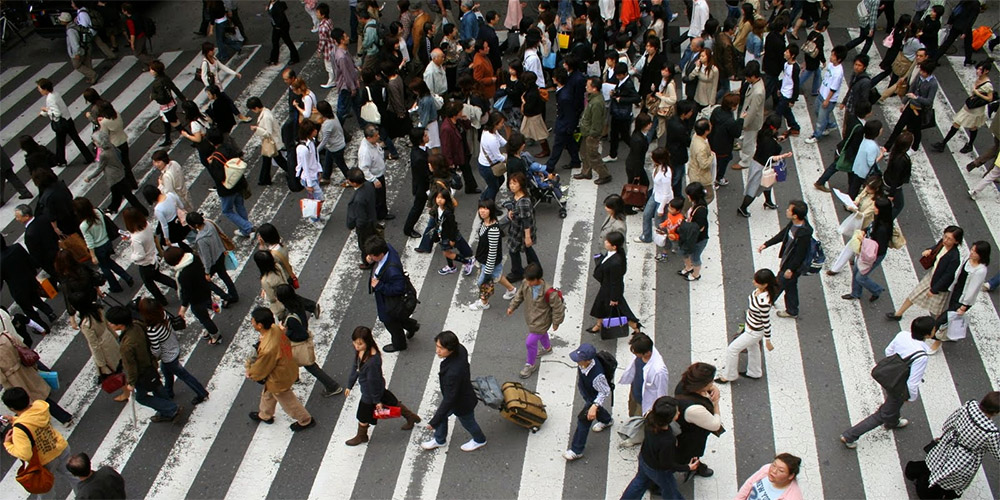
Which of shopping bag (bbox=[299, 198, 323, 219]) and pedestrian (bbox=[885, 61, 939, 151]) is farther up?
pedestrian (bbox=[885, 61, 939, 151])

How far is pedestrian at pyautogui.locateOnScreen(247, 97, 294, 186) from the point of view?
42.0 feet

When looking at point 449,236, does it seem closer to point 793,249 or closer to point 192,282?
point 192,282

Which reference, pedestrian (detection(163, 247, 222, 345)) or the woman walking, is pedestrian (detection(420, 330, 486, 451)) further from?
the woman walking

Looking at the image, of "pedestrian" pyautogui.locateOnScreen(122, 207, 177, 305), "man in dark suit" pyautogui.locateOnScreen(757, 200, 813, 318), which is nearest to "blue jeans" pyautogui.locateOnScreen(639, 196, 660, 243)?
"man in dark suit" pyautogui.locateOnScreen(757, 200, 813, 318)

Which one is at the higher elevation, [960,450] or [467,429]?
→ [960,450]

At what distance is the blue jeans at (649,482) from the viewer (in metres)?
7.57

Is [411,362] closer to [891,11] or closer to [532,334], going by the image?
[532,334]

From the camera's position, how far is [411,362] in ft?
33.3

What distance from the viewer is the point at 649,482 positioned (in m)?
7.88

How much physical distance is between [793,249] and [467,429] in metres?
4.50

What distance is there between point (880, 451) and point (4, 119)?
1703 cm

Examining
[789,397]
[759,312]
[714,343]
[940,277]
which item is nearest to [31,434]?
[759,312]

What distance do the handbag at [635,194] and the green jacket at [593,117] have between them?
117 centimetres

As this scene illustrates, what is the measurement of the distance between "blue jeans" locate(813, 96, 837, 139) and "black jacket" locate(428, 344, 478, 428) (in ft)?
29.0
